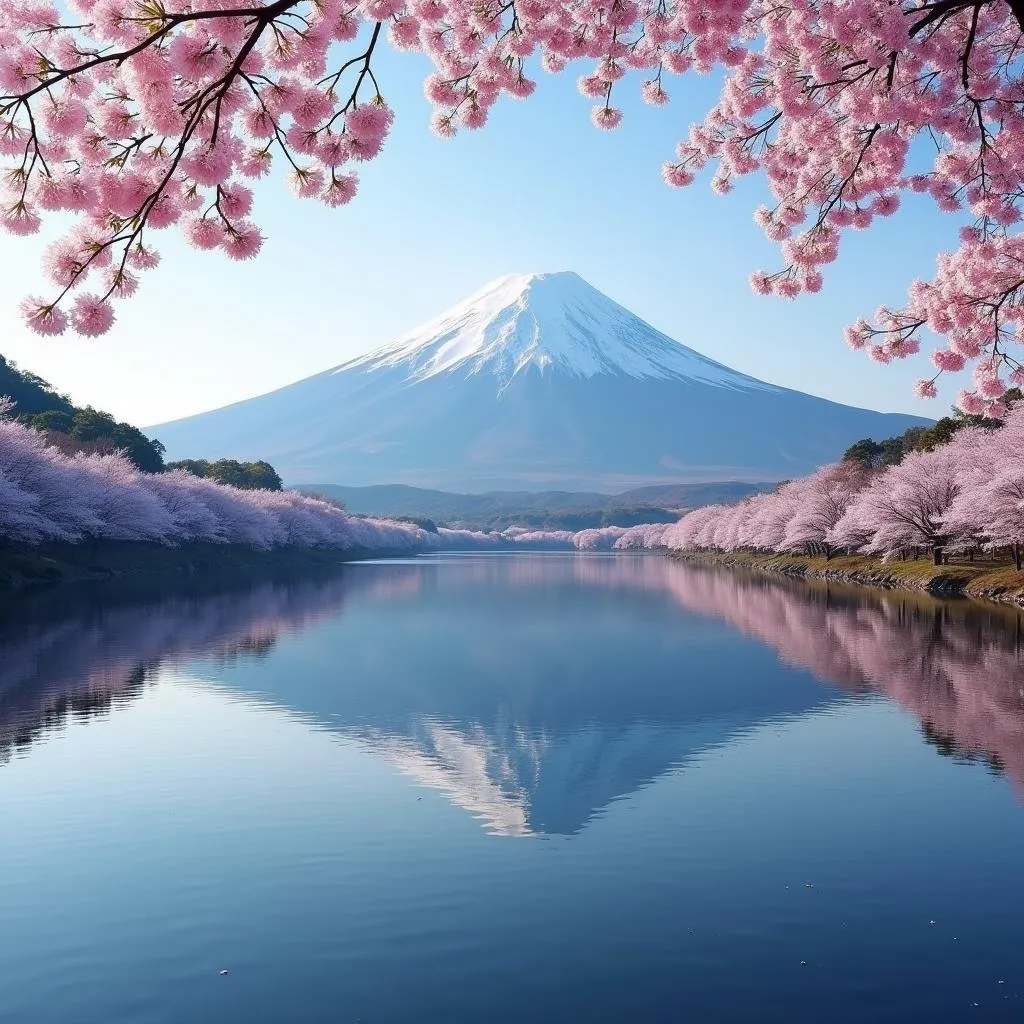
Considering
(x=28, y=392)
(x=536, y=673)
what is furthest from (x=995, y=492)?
(x=28, y=392)

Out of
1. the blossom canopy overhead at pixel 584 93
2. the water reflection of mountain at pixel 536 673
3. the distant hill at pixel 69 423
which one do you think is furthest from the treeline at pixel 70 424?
the blossom canopy overhead at pixel 584 93

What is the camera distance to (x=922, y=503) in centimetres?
4922

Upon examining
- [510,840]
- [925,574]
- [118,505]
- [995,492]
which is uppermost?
[995,492]

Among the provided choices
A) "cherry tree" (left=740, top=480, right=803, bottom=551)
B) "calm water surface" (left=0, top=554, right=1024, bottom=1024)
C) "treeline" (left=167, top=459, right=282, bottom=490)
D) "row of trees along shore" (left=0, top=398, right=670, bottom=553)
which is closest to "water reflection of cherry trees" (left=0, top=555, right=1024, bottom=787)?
"calm water surface" (left=0, top=554, right=1024, bottom=1024)

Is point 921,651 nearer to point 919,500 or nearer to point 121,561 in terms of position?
point 919,500

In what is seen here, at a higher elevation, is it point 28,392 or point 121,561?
point 28,392

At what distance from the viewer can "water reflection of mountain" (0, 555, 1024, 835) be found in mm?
13766

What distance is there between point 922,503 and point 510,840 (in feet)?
146

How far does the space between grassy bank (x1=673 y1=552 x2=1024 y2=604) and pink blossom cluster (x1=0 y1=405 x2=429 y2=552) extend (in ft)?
132

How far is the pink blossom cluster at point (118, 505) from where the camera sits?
43219mm

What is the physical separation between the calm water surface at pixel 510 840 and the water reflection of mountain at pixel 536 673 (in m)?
0.12

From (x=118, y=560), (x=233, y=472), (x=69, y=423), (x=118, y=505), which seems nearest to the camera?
(x=118, y=505)

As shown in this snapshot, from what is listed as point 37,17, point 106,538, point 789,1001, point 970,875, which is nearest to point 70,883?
point 789,1001

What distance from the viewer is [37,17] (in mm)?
5746
